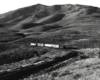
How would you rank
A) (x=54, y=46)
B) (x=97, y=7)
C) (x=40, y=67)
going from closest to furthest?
1. (x=40, y=67)
2. (x=54, y=46)
3. (x=97, y=7)

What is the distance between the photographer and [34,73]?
68.9 ft

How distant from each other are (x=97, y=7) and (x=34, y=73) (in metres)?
126

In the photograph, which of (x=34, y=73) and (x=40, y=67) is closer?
(x=34, y=73)

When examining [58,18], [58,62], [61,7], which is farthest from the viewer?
[61,7]

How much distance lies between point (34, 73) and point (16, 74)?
2046 millimetres

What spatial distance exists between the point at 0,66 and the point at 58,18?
3517 inches

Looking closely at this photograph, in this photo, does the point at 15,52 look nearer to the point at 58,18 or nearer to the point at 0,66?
the point at 0,66

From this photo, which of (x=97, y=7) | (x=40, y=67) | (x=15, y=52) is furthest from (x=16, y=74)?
(x=97, y=7)

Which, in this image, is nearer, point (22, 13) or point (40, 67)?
point (40, 67)

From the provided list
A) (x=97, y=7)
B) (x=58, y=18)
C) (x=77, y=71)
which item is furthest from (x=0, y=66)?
(x=97, y=7)

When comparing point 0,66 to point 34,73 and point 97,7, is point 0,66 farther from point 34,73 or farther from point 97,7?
point 97,7

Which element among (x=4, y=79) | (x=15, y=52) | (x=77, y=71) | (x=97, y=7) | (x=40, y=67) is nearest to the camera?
(x=4, y=79)

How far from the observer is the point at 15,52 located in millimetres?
30969

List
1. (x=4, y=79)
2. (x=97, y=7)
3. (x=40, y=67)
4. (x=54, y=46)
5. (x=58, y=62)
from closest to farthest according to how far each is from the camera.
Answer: (x=4, y=79) < (x=40, y=67) < (x=58, y=62) < (x=54, y=46) < (x=97, y=7)
